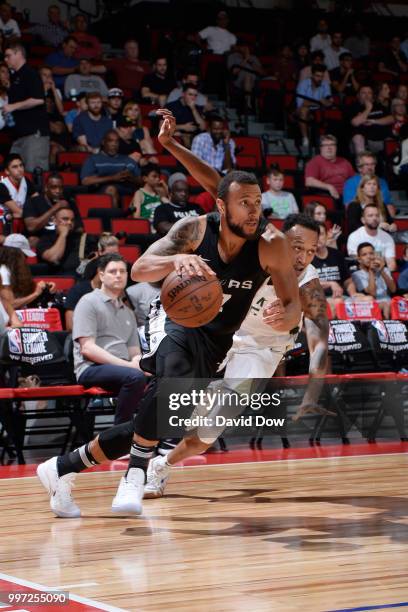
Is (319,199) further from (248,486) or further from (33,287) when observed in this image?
(248,486)

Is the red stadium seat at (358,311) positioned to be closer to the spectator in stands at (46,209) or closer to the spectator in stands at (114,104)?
the spectator in stands at (46,209)

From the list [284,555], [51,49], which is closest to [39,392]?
[284,555]

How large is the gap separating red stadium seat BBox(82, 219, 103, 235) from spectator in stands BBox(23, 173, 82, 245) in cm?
24

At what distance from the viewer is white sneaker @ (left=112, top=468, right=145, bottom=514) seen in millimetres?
4824

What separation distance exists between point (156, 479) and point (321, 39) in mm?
11761

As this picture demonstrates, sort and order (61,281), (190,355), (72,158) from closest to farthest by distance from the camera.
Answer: (190,355)
(61,281)
(72,158)

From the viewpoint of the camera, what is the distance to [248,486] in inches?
242

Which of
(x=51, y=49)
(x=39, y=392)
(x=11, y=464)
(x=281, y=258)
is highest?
(x=51, y=49)

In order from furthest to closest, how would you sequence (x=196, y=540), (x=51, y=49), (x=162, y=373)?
(x=51, y=49), (x=162, y=373), (x=196, y=540)

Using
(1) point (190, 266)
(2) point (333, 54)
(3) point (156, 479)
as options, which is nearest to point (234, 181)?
(1) point (190, 266)

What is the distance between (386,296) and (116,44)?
8106 mm

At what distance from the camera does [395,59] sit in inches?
675

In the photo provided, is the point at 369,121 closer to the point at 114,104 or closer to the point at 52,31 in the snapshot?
the point at 114,104

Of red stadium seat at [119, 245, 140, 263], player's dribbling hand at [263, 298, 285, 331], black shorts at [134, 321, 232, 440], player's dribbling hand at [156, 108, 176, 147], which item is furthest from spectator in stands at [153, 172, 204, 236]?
player's dribbling hand at [263, 298, 285, 331]
